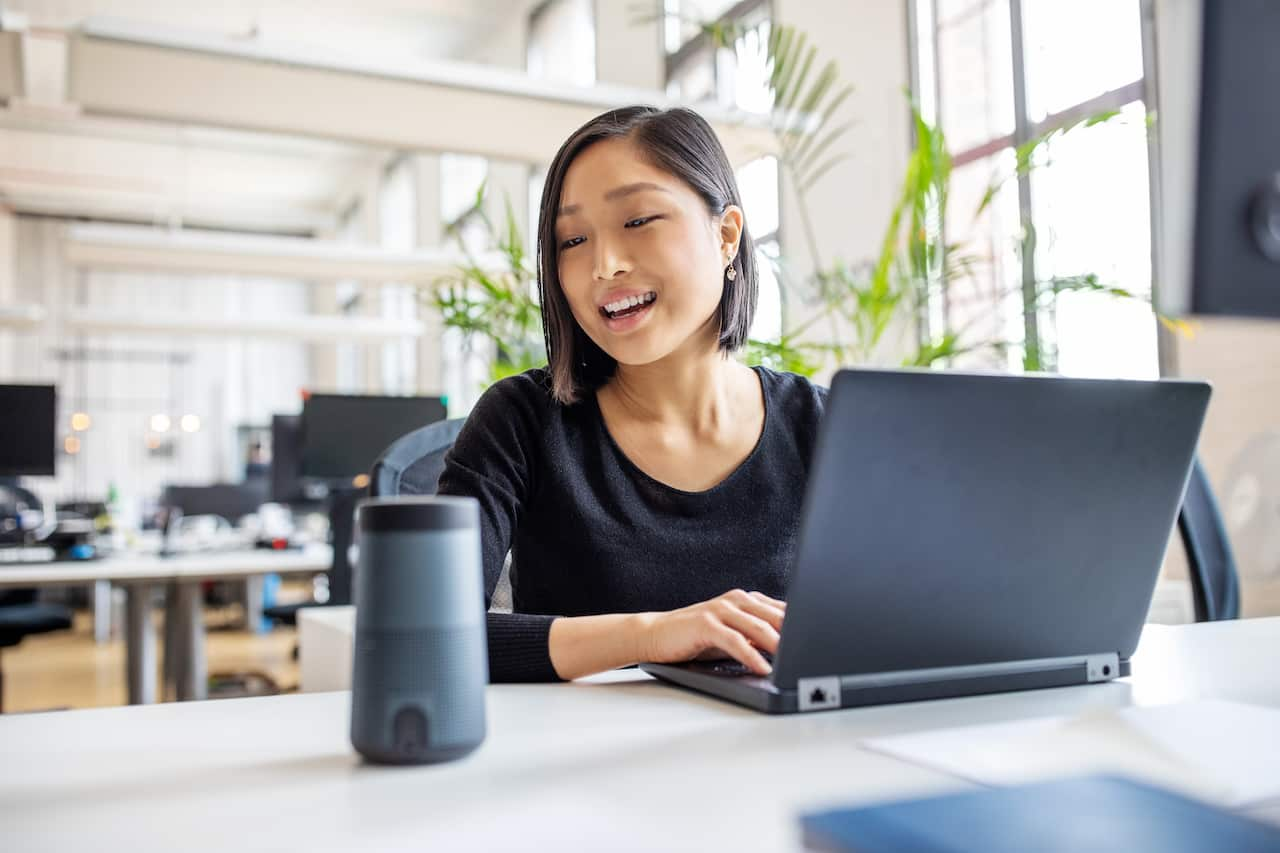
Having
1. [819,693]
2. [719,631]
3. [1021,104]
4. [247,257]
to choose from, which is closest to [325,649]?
[719,631]

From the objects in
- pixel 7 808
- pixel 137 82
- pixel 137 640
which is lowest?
pixel 137 640

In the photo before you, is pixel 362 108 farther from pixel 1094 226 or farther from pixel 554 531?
pixel 554 531

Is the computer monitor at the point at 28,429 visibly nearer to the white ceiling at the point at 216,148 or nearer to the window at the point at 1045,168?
the white ceiling at the point at 216,148

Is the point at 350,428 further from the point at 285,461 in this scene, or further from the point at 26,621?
the point at 26,621

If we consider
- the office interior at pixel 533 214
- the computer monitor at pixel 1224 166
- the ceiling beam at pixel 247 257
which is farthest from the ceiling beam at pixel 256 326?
the computer monitor at pixel 1224 166

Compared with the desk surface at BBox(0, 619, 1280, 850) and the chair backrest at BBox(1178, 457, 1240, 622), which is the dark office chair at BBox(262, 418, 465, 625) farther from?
the chair backrest at BBox(1178, 457, 1240, 622)

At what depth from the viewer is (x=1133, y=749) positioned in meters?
0.70

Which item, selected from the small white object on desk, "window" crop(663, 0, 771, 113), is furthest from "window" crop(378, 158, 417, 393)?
the small white object on desk

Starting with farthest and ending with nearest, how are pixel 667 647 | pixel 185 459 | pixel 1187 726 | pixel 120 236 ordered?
pixel 185 459 → pixel 120 236 → pixel 667 647 → pixel 1187 726

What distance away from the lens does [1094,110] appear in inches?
153

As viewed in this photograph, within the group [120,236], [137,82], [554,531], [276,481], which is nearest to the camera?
[554,531]

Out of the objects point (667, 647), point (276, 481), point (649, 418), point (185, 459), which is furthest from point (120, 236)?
point (185, 459)

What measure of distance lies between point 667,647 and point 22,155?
1129 centimetres

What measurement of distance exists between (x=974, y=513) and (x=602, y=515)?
23.5 inches
